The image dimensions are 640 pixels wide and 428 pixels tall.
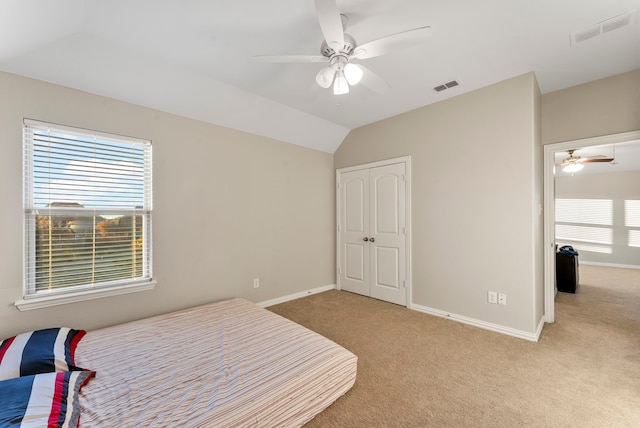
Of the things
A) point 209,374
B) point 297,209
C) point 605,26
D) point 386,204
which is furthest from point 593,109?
point 209,374

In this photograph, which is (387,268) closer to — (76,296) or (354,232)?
(354,232)

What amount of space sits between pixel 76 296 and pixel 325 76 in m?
2.82

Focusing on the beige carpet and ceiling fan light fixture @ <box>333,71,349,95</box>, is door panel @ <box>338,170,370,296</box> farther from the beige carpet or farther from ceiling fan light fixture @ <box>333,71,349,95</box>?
ceiling fan light fixture @ <box>333,71,349,95</box>

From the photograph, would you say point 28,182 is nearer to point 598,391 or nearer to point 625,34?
point 598,391

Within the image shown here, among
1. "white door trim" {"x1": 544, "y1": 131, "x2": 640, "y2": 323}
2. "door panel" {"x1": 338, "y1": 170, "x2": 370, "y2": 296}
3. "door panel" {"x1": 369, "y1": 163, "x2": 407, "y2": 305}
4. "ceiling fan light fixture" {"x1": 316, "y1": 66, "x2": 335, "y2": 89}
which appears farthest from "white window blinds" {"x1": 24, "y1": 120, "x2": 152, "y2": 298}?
"white door trim" {"x1": 544, "y1": 131, "x2": 640, "y2": 323}

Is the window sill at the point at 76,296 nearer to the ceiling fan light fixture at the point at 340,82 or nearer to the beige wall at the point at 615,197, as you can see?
the ceiling fan light fixture at the point at 340,82

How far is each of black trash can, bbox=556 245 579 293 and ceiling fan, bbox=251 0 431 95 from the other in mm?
4425

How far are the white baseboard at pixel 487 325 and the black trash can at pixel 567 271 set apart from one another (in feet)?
6.22

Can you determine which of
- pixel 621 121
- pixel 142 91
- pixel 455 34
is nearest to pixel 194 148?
pixel 142 91

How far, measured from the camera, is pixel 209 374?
159cm

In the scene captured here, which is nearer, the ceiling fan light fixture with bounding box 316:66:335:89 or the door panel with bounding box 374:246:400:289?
the ceiling fan light fixture with bounding box 316:66:335:89

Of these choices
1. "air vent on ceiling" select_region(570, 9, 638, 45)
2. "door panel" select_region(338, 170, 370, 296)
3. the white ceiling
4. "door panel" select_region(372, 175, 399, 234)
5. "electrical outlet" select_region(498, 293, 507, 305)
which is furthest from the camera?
"door panel" select_region(338, 170, 370, 296)

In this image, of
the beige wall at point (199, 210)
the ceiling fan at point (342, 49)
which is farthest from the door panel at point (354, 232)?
the ceiling fan at point (342, 49)

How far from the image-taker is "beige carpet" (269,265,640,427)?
5.26ft
